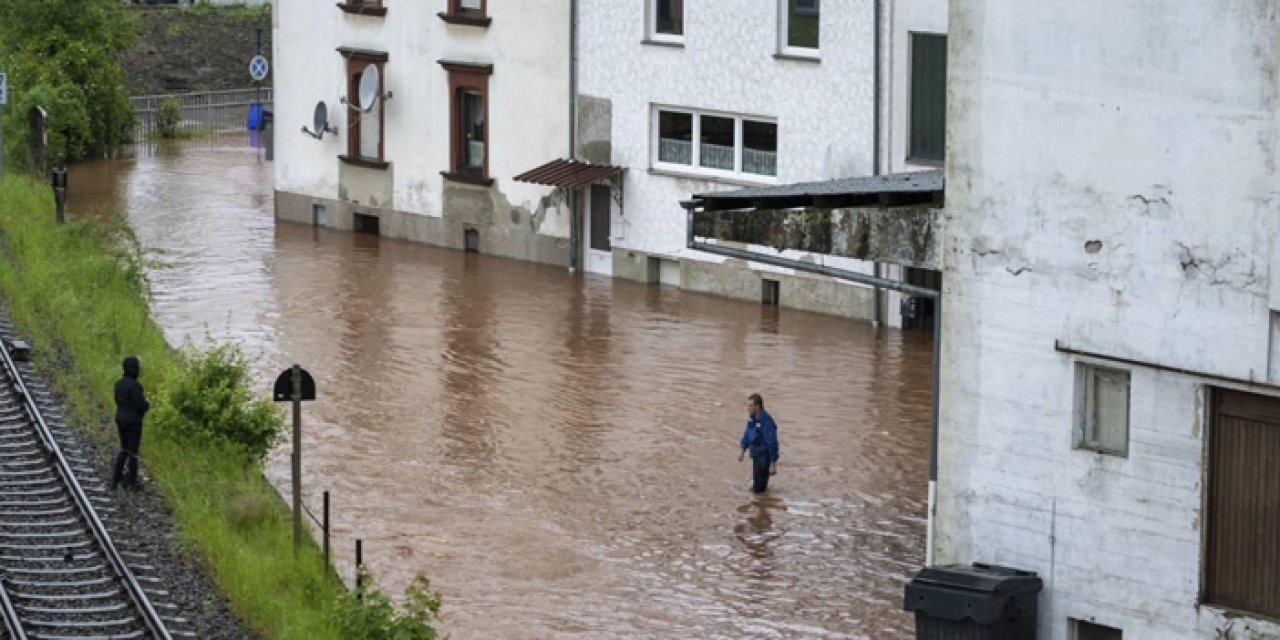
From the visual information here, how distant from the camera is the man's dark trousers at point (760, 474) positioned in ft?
79.6

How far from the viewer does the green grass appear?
18828 millimetres

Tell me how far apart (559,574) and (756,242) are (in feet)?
13.0

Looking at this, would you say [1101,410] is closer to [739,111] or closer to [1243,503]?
[1243,503]

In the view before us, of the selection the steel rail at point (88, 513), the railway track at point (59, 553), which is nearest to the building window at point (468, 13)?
the steel rail at point (88, 513)

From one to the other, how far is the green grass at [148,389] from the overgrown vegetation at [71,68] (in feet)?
35.1

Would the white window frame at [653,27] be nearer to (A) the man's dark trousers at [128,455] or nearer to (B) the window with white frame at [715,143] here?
(B) the window with white frame at [715,143]

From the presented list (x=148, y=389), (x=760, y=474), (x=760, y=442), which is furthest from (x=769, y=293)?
(x=148, y=389)

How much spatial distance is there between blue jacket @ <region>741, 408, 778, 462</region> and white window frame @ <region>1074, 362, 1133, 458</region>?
25.4 feet

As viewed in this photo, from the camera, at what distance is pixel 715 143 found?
36.0 meters

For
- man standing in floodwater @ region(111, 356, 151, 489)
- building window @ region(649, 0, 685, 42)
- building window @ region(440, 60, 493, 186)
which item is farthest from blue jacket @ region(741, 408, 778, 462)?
building window @ region(440, 60, 493, 186)

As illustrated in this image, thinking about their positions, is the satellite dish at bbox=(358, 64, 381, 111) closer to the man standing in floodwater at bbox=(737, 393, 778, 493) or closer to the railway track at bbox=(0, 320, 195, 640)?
the railway track at bbox=(0, 320, 195, 640)

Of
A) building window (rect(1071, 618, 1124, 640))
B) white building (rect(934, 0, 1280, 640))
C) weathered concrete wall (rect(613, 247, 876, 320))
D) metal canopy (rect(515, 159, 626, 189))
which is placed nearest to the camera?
white building (rect(934, 0, 1280, 640))

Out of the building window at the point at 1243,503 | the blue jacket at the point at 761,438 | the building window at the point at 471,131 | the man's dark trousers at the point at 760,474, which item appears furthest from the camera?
the building window at the point at 471,131

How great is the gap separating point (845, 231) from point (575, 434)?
9.41 metres
